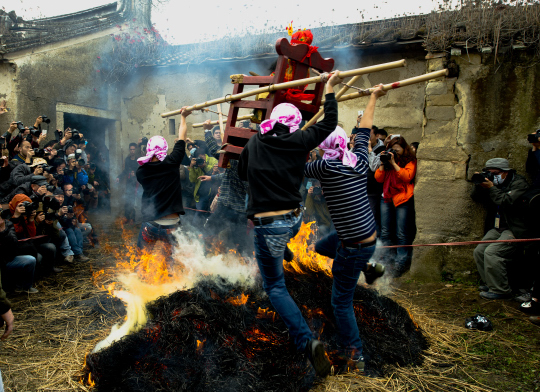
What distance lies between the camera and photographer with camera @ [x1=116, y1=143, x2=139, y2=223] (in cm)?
1063

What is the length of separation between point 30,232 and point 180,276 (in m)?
2.79

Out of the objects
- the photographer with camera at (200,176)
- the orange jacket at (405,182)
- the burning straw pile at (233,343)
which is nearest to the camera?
the burning straw pile at (233,343)

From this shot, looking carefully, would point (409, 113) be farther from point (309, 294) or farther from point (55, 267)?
point (55, 267)

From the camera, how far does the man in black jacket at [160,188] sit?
4.98 m

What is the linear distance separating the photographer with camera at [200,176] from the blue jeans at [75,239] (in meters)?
2.28

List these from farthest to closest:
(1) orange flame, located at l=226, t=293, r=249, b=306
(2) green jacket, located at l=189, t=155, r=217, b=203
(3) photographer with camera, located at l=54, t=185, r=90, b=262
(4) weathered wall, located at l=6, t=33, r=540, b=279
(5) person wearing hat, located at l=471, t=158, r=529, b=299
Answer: (2) green jacket, located at l=189, t=155, r=217, b=203
(3) photographer with camera, located at l=54, t=185, r=90, b=262
(4) weathered wall, located at l=6, t=33, r=540, b=279
(5) person wearing hat, located at l=471, t=158, r=529, b=299
(1) orange flame, located at l=226, t=293, r=249, b=306

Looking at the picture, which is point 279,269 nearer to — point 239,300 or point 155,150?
point 239,300

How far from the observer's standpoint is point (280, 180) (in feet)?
11.2

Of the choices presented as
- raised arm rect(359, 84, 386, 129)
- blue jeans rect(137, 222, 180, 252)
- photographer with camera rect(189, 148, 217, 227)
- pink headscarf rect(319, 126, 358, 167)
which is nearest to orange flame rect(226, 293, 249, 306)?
blue jeans rect(137, 222, 180, 252)

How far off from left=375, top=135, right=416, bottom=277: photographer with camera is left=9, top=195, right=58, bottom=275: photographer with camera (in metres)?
5.38

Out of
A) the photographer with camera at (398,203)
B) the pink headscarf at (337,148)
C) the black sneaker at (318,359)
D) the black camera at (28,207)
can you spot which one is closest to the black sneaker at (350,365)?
the black sneaker at (318,359)

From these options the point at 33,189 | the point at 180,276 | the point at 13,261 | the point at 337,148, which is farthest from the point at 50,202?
the point at 337,148

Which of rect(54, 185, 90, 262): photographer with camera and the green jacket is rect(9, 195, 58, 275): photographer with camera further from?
the green jacket

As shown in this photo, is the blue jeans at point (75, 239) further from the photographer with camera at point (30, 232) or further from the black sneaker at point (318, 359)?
the black sneaker at point (318, 359)
